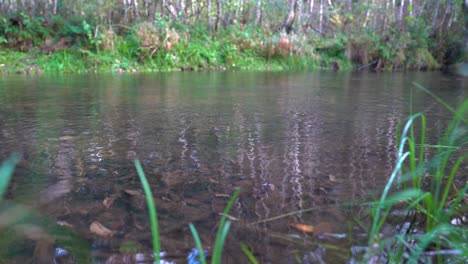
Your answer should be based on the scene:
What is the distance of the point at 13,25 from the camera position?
8.45 meters

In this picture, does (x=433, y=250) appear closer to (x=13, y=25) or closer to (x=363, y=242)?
(x=363, y=242)

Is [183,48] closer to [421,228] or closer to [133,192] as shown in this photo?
[133,192]

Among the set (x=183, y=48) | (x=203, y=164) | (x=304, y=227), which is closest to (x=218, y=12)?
(x=183, y=48)

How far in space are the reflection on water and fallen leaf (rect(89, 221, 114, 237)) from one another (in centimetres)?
2

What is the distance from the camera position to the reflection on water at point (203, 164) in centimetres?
97

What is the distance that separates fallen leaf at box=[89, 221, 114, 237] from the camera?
3.01 feet

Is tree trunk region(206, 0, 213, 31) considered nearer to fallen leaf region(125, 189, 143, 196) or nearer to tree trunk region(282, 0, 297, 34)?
tree trunk region(282, 0, 297, 34)

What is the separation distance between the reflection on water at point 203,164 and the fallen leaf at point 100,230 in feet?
0.05

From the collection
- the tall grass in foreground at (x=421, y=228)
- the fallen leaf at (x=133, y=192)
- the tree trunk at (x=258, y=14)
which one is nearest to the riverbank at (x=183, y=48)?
the tree trunk at (x=258, y=14)

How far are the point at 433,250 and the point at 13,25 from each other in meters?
9.35

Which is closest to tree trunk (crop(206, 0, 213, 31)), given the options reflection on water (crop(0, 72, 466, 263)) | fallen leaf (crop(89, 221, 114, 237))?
→ reflection on water (crop(0, 72, 466, 263))

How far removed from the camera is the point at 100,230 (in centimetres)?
93

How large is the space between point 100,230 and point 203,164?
54 centimetres

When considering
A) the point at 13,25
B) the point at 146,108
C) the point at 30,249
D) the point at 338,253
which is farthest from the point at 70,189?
the point at 13,25
